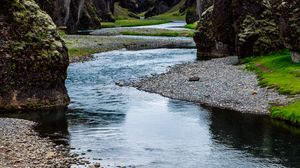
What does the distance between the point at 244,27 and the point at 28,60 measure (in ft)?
153

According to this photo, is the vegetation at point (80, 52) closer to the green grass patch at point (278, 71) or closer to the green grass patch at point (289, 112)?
the green grass patch at point (278, 71)

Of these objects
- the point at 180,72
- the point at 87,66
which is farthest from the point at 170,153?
the point at 87,66

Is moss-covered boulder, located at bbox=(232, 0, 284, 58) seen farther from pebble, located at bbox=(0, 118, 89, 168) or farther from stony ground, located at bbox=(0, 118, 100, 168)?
stony ground, located at bbox=(0, 118, 100, 168)

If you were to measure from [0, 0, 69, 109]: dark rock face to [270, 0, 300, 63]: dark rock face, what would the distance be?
32.0 metres

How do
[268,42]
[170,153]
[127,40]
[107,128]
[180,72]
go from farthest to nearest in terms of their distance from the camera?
[127,40], [268,42], [180,72], [107,128], [170,153]

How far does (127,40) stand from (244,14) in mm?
56374

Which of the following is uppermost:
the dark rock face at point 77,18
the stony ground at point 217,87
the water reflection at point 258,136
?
the dark rock face at point 77,18

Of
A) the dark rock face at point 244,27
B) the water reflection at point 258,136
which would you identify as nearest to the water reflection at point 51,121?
the water reflection at point 258,136

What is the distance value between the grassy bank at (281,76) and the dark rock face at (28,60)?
2309 centimetres

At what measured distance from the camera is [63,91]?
5378 centimetres

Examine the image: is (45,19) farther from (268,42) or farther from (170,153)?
(268,42)

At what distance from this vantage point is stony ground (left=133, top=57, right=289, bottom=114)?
169 ft

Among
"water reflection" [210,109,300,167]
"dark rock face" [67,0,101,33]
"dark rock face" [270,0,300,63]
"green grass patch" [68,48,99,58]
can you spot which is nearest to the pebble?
"water reflection" [210,109,300,167]

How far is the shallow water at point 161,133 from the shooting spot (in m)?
33.7
